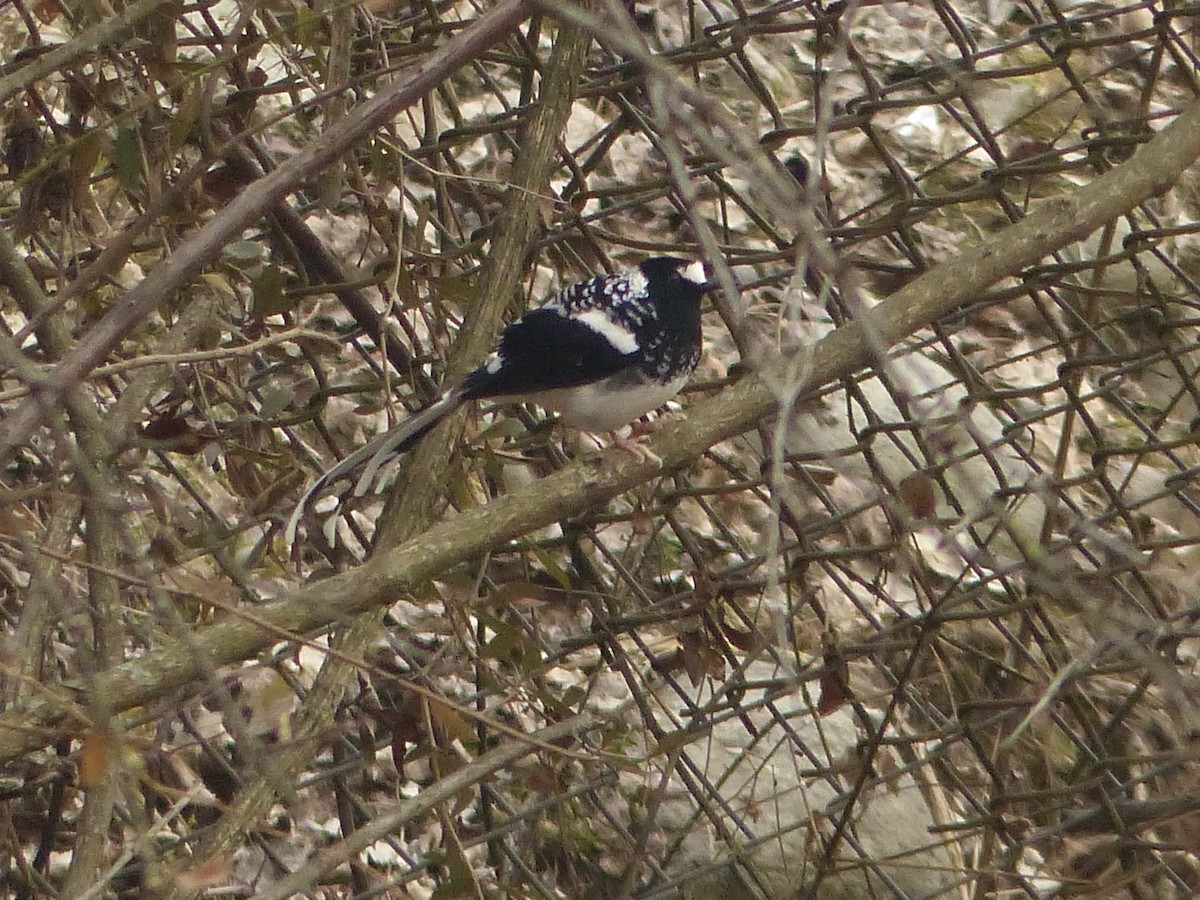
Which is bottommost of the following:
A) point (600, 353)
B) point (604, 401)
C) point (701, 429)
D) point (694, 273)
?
point (701, 429)

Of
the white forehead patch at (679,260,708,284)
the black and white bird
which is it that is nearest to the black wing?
the black and white bird

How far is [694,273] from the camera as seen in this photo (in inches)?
128

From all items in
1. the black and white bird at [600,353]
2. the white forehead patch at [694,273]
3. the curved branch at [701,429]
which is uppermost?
the white forehead patch at [694,273]

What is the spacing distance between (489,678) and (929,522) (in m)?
0.92

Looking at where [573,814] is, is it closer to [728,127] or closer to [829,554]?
[829,554]

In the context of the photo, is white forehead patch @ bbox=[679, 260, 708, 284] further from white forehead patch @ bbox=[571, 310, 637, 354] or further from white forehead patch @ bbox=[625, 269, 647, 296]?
white forehead patch @ bbox=[571, 310, 637, 354]

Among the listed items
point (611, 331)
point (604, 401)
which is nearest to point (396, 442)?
point (604, 401)

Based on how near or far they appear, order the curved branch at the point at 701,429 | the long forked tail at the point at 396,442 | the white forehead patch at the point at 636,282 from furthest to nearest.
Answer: the white forehead patch at the point at 636,282
the long forked tail at the point at 396,442
the curved branch at the point at 701,429

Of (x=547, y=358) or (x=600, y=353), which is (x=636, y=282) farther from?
(x=547, y=358)

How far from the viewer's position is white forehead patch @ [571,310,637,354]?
3074 millimetres

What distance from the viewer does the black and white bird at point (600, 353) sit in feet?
8.91

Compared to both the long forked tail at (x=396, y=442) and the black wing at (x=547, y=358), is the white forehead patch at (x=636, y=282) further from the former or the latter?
the long forked tail at (x=396, y=442)

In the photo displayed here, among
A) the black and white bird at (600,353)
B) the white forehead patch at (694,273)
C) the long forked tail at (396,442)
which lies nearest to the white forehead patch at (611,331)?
the black and white bird at (600,353)

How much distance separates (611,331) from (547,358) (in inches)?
10.8
